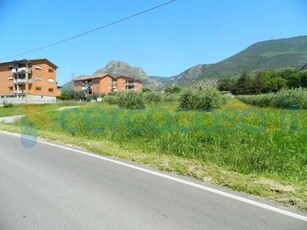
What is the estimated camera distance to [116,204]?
4410 millimetres

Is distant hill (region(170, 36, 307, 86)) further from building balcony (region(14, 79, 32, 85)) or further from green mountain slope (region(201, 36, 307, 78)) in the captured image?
building balcony (region(14, 79, 32, 85))

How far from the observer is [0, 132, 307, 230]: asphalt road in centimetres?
371

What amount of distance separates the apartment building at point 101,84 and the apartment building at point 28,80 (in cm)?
3281

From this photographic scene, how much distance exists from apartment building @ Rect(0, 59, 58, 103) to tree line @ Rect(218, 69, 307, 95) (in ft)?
198

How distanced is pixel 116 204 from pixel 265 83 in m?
98.7

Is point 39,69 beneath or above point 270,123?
above

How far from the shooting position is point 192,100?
3294cm

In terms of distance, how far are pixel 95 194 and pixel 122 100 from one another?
36.1 m

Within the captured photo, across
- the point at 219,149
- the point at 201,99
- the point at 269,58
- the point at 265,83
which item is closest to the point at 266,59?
the point at 269,58

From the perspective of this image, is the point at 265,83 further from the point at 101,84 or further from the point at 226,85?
the point at 101,84

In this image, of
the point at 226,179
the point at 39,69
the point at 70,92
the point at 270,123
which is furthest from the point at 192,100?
the point at 70,92

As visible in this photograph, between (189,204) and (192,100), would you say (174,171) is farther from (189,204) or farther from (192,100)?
(192,100)

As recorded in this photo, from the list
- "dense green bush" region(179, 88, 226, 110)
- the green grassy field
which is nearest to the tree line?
"dense green bush" region(179, 88, 226, 110)

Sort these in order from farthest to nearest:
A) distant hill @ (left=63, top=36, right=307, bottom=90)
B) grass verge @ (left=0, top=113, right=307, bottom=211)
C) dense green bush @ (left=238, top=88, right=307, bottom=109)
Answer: distant hill @ (left=63, top=36, right=307, bottom=90) < dense green bush @ (left=238, top=88, right=307, bottom=109) < grass verge @ (left=0, top=113, right=307, bottom=211)
